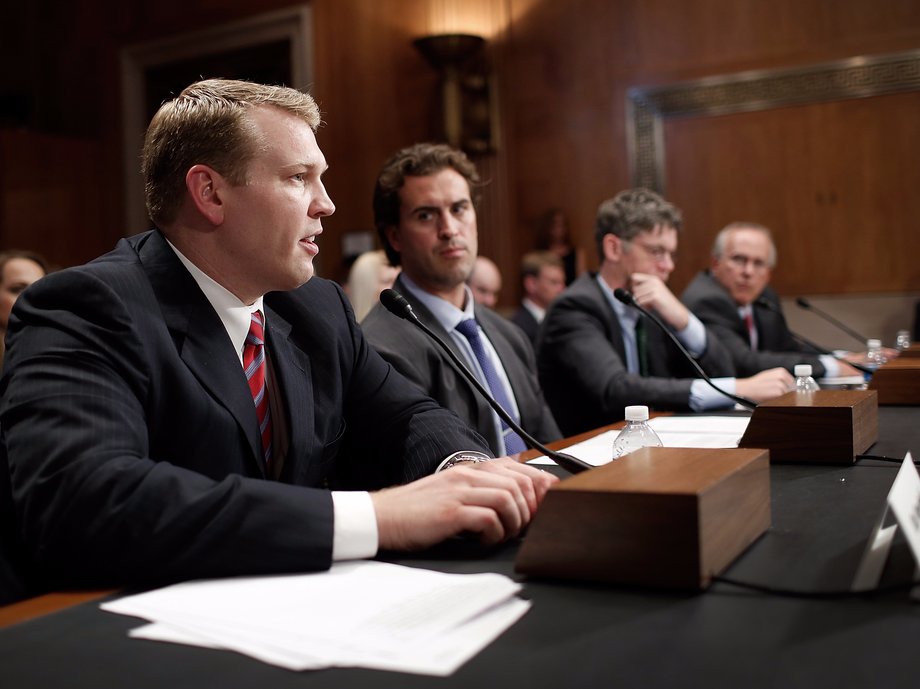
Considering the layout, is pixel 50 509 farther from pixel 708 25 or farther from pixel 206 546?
pixel 708 25

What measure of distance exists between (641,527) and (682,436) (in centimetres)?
122

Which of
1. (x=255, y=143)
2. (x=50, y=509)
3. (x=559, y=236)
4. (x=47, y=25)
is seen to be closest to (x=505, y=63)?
(x=559, y=236)

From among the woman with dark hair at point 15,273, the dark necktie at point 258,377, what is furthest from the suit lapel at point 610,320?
the woman with dark hair at point 15,273

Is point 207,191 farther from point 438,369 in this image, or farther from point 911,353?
point 911,353

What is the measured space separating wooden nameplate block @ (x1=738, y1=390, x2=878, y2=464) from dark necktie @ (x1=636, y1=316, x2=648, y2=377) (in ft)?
5.25

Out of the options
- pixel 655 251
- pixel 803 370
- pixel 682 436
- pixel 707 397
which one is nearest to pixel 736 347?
pixel 655 251

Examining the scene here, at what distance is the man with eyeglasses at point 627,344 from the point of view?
113 inches

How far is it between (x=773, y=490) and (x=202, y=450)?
827 millimetres

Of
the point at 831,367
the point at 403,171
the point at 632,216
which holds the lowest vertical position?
the point at 831,367

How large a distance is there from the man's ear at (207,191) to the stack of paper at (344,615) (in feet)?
2.44

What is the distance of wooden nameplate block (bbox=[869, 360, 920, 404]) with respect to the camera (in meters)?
2.53

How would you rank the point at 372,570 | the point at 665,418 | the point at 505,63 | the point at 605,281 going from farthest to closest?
the point at 505,63 → the point at 605,281 → the point at 665,418 → the point at 372,570

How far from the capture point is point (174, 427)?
139 centimetres

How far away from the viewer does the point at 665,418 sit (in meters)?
2.58
